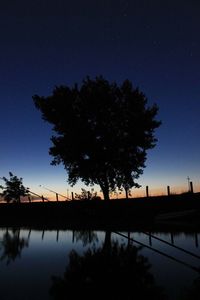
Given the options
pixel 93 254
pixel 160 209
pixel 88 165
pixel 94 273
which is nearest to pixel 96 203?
pixel 88 165

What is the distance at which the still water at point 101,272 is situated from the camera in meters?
7.81

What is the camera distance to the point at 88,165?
3575 cm

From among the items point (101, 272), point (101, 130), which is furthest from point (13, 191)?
point (101, 272)

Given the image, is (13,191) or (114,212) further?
(13,191)

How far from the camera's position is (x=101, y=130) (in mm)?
35562

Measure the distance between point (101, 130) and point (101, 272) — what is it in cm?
2648

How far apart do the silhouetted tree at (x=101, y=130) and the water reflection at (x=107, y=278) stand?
22.5 meters

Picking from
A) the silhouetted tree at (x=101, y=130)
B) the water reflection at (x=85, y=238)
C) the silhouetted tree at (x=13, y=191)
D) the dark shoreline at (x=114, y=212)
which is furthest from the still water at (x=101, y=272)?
the silhouetted tree at (x=13, y=191)

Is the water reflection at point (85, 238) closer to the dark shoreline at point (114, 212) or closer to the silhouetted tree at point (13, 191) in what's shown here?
the dark shoreline at point (114, 212)

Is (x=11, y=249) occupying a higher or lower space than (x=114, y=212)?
lower

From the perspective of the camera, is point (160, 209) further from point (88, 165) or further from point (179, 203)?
point (88, 165)

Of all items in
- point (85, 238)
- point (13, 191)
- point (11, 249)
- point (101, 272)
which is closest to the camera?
point (101, 272)

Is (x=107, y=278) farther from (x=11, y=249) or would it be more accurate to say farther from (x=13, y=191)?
(x=13, y=191)

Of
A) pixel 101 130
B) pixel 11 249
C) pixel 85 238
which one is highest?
pixel 101 130
